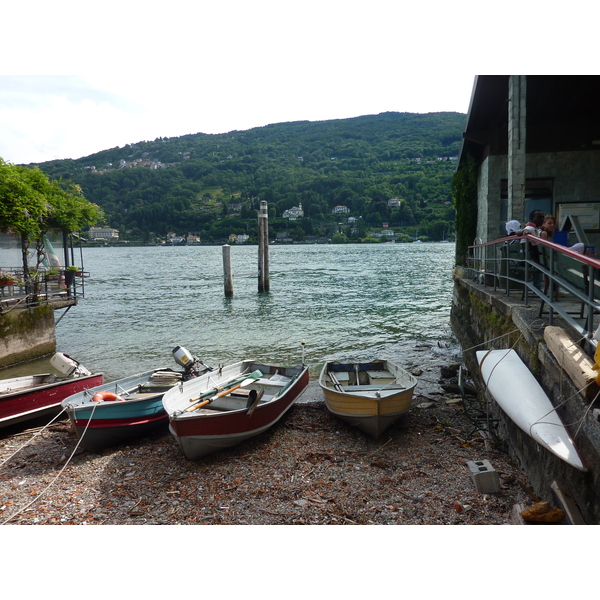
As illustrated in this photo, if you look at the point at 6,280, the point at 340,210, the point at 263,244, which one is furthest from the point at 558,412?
the point at 340,210

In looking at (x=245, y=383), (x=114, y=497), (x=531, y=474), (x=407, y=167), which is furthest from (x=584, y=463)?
(x=407, y=167)

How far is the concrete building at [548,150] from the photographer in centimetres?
1112

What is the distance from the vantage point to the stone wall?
11.1 ft

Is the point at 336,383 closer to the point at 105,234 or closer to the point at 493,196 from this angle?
the point at 493,196

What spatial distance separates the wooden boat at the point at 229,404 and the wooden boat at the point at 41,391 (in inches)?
106

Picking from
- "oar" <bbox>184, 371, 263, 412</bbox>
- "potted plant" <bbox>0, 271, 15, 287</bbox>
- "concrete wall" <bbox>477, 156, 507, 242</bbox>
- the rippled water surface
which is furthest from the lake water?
"concrete wall" <bbox>477, 156, 507, 242</bbox>

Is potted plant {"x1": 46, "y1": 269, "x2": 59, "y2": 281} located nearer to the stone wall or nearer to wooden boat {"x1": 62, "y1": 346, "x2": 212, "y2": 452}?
wooden boat {"x1": 62, "y1": 346, "x2": 212, "y2": 452}

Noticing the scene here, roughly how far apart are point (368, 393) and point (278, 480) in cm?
236

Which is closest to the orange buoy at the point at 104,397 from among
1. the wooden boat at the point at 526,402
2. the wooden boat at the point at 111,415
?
the wooden boat at the point at 111,415

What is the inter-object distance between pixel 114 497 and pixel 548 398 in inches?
198

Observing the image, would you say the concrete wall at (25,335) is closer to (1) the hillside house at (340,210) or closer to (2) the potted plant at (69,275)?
(2) the potted plant at (69,275)

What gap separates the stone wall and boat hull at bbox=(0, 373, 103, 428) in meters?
7.48

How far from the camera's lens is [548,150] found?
482 inches

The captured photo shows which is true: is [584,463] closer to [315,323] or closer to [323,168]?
[315,323]
